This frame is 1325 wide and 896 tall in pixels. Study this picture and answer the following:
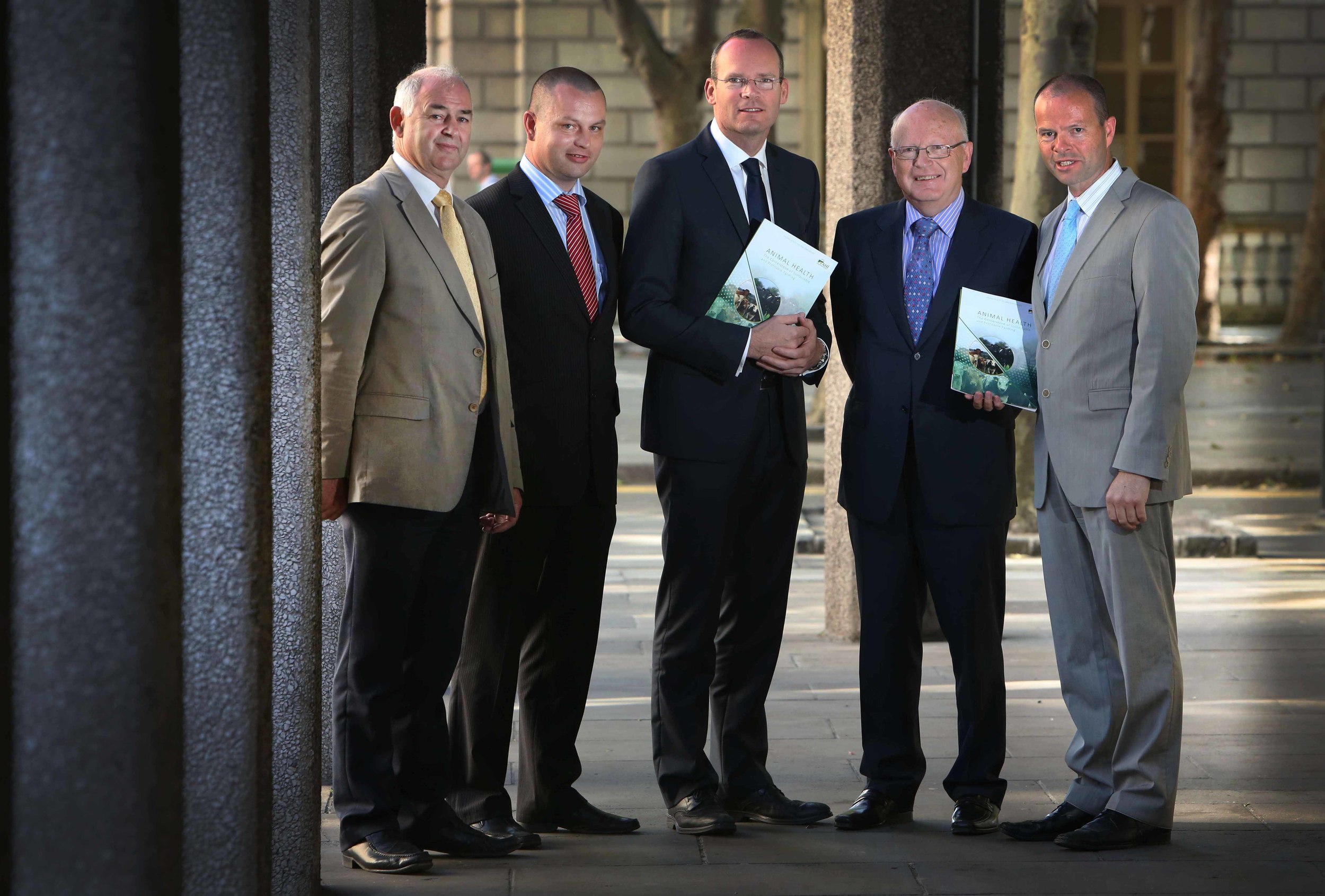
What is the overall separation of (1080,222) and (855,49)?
294 cm

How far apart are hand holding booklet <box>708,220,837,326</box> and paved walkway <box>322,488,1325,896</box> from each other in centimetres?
152

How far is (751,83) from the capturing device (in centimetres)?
471

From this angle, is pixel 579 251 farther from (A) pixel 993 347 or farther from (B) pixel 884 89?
(B) pixel 884 89

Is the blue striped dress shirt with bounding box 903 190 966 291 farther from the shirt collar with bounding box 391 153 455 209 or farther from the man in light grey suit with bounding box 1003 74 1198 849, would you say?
the shirt collar with bounding box 391 153 455 209

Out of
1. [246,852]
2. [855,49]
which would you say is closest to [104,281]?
[246,852]

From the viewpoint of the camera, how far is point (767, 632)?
4922mm

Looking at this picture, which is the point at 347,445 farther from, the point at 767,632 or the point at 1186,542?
the point at 1186,542

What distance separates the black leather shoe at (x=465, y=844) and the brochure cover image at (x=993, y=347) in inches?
71.8

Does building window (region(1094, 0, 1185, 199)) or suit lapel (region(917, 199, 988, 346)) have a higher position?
building window (region(1094, 0, 1185, 199))

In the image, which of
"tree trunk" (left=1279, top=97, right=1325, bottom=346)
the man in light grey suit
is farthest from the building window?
the man in light grey suit

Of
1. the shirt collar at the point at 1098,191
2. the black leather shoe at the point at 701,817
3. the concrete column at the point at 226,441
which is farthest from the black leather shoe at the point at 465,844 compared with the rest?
the shirt collar at the point at 1098,191

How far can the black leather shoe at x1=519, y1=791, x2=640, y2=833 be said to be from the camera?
15.7 feet

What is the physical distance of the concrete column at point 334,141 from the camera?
5.24 meters

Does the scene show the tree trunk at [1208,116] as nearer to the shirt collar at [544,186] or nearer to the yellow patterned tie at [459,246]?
the shirt collar at [544,186]
